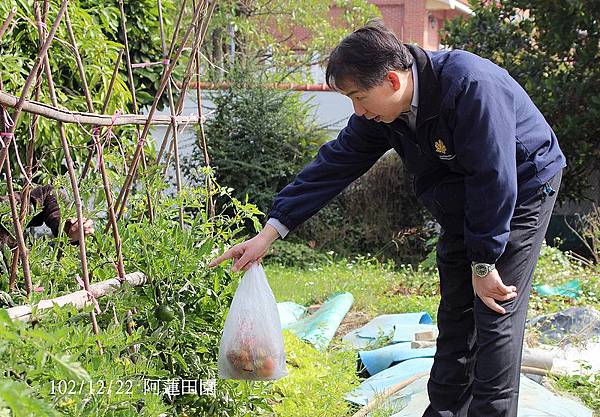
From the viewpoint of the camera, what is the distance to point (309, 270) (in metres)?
9.30

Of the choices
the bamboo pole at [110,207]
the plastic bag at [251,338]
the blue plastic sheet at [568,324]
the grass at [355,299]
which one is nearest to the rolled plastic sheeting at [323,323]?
the grass at [355,299]

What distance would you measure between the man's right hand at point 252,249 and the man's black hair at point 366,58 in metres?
0.70

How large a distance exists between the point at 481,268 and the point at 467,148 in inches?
15.0

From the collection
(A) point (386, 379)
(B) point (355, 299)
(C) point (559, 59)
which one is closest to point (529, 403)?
(A) point (386, 379)

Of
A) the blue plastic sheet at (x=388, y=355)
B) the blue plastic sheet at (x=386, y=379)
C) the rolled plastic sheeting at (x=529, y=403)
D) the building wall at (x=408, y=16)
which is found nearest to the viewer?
the rolled plastic sheeting at (x=529, y=403)

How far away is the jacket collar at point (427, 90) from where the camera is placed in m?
2.77

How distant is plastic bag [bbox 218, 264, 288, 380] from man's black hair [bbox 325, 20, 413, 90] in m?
0.85

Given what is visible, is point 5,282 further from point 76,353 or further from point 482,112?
point 482,112

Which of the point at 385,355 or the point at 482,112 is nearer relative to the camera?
the point at 482,112

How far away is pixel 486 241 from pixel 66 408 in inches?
50.5

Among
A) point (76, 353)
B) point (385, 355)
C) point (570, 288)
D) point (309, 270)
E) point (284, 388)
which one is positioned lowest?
point (309, 270)

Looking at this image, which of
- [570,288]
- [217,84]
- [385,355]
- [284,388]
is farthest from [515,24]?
[284,388]

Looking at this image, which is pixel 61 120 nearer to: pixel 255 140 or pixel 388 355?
pixel 388 355

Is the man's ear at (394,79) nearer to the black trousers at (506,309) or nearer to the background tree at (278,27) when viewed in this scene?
the black trousers at (506,309)
